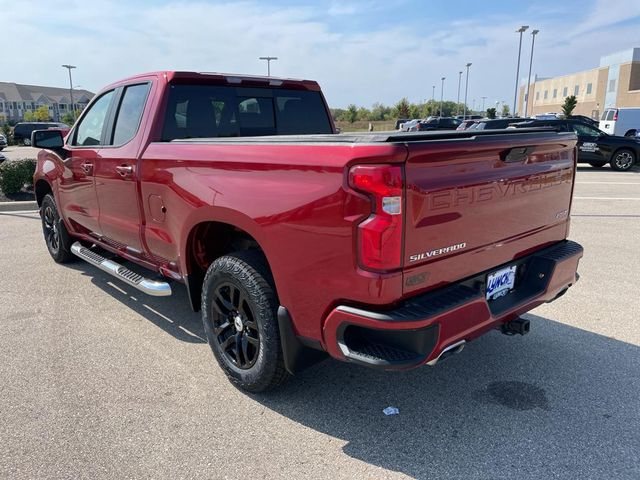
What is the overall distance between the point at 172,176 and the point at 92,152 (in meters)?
1.58

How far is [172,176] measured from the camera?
3.54 meters

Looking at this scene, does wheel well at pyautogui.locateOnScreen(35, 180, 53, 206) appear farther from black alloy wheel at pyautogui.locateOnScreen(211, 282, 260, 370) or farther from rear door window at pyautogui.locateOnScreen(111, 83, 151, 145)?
black alloy wheel at pyautogui.locateOnScreen(211, 282, 260, 370)

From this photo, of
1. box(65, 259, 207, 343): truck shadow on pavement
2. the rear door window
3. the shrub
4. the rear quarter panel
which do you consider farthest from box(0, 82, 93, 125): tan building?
the rear quarter panel

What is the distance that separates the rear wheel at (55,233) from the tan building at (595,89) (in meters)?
66.0

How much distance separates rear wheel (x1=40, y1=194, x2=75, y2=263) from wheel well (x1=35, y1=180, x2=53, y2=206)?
101 millimetres

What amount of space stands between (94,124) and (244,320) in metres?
2.98

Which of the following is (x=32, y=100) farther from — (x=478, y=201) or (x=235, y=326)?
(x=478, y=201)

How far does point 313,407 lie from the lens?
126 inches

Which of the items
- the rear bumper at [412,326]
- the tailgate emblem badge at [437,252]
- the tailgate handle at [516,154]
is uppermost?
the tailgate handle at [516,154]

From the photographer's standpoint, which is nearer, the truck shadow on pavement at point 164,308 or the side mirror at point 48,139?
the truck shadow on pavement at point 164,308

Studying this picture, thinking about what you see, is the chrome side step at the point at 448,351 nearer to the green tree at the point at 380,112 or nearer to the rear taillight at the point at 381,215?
the rear taillight at the point at 381,215

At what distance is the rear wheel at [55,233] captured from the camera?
235 inches

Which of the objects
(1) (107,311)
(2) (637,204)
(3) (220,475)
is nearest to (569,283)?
(3) (220,475)

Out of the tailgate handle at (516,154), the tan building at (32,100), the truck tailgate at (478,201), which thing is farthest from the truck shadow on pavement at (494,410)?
the tan building at (32,100)
